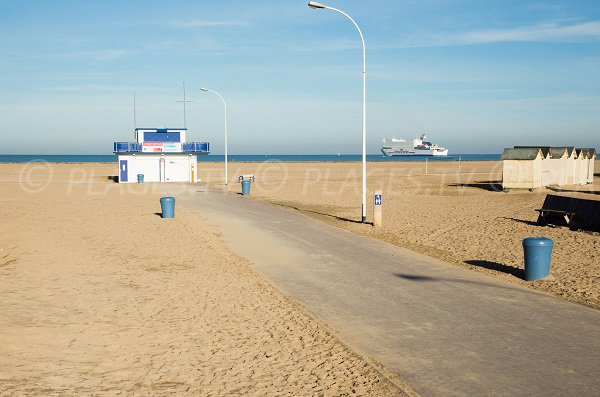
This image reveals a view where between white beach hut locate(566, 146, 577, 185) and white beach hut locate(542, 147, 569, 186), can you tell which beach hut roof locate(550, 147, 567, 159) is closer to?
white beach hut locate(542, 147, 569, 186)

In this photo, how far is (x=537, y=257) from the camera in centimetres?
1171

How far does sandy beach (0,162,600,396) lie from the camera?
662 centimetres

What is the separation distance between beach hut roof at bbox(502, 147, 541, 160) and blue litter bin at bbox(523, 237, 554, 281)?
2681cm

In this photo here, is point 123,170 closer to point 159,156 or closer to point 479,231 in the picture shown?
point 159,156

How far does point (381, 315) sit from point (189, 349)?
3.28m

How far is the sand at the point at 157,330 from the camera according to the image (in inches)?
256

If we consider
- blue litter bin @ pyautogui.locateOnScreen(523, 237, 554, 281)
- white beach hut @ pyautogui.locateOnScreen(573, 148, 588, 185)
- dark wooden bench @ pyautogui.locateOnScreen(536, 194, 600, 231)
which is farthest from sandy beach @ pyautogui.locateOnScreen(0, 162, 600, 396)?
white beach hut @ pyautogui.locateOnScreen(573, 148, 588, 185)

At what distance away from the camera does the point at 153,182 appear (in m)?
49.5

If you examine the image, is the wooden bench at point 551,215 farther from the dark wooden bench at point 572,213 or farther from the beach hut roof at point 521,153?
the beach hut roof at point 521,153

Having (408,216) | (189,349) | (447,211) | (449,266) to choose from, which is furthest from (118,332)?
(447,211)

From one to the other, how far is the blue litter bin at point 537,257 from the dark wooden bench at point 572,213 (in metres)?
8.41

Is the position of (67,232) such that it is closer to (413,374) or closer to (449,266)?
(449,266)

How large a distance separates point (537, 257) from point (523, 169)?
89.8 feet

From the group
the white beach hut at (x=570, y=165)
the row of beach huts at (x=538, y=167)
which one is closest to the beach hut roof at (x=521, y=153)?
the row of beach huts at (x=538, y=167)
